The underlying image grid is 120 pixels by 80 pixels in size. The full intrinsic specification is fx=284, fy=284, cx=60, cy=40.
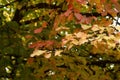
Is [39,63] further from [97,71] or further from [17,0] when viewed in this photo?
[17,0]

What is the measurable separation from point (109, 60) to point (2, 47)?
1243 mm

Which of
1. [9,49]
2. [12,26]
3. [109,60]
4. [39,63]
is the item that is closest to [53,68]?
[39,63]

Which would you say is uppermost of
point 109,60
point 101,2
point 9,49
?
point 101,2

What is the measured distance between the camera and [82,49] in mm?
3176

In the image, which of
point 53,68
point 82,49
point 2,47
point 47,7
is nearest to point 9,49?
point 2,47

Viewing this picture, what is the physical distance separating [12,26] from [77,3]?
1.12 m

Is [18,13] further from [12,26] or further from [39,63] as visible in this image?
[39,63]

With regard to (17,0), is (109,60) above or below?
below

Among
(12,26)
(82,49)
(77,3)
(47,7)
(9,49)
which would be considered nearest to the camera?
(77,3)

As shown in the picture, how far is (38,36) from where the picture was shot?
289 cm

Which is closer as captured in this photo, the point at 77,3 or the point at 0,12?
the point at 77,3

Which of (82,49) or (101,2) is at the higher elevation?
(101,2)

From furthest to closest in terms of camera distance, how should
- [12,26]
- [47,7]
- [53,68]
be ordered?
1. [47,7]
2. [12,26]
3. [53,68]

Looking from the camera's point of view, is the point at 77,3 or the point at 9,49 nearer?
the point at 77,3
